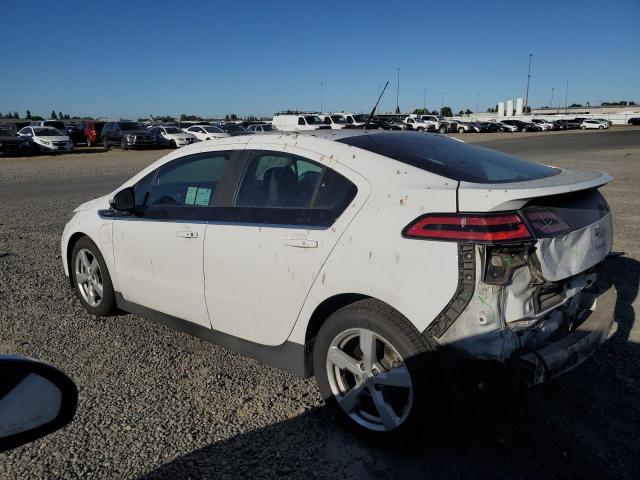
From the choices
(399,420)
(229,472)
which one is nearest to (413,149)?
(399,420)

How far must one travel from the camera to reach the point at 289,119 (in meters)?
38.7

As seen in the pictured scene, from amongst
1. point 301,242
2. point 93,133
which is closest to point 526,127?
point 93,133

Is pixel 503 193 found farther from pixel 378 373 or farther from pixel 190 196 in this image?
pixel 190 196

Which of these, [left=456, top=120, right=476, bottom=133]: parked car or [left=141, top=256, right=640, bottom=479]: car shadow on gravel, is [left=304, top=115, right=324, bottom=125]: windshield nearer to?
[left=456, top=120, right=476, bottom=133]: parked car

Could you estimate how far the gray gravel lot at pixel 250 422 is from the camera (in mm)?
2799

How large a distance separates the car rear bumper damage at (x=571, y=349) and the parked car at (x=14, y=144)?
1227 inches

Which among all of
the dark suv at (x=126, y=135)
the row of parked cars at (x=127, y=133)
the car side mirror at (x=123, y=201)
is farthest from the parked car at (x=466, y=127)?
the car side mirror at (x=123, y=201)

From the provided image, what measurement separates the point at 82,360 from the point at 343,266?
7.90ft

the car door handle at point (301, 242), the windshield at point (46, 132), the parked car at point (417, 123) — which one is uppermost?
the car door handle at point (301, 242)

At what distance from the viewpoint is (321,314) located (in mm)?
3096

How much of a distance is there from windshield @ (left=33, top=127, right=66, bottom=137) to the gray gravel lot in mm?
30799

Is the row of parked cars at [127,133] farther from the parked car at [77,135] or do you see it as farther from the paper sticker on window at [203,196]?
the paper sticker on window at [203,196]

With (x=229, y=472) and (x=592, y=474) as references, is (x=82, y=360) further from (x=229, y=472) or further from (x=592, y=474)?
(x=592, y=474)

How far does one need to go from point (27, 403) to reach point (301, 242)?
1853 mm
